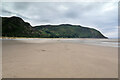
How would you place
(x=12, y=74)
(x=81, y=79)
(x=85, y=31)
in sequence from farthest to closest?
(x=85, y=31) < (x=12, y=74) < (x=81, y=79)

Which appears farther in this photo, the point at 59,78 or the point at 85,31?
the point at 85,31

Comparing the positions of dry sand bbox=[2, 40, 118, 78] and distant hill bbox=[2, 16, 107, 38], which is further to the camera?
distant hill bbox=[2, 16, 107, 38]

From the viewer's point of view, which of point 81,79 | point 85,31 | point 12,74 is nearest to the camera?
point 81,79

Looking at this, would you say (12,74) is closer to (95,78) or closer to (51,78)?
(51,78)

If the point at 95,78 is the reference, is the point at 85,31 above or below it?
above

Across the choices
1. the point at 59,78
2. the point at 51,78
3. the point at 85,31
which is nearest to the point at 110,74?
the point at 59,78

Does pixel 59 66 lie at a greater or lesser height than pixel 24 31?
lesser

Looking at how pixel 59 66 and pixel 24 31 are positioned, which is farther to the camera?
pixel 24 31

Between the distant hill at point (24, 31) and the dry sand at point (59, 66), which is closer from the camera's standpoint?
the dry sand at point (59, 66)

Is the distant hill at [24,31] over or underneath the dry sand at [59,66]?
over

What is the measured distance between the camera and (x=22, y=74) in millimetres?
2105

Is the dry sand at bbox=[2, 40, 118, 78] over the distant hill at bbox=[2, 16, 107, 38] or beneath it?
beneath

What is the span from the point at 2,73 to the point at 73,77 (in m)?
2.49

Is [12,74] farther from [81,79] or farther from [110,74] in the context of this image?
[110,74]
